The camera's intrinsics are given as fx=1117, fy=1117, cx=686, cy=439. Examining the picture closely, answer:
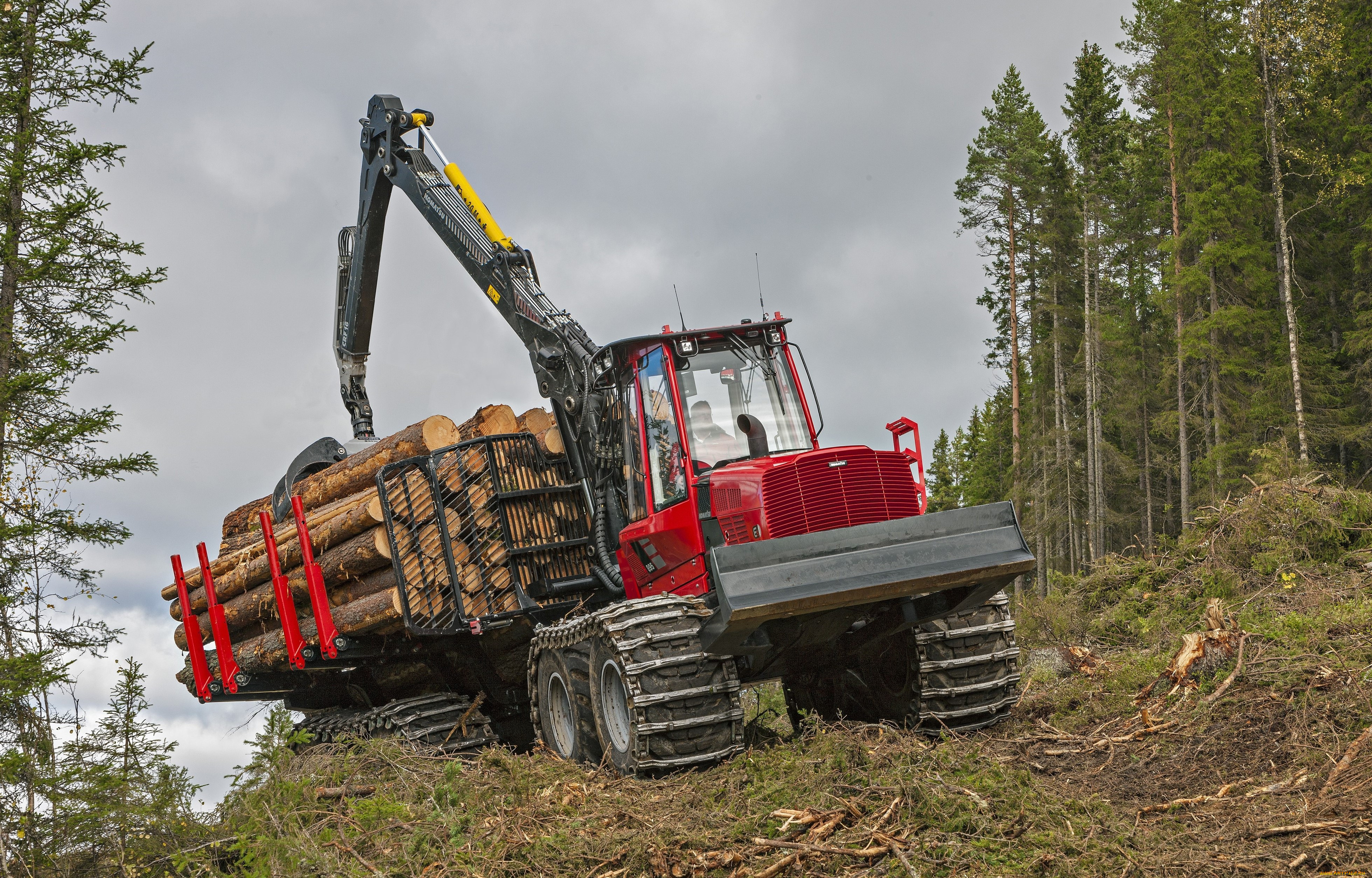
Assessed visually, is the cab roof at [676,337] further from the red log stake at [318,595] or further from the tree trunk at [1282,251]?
the tree trunk at [1282,251]

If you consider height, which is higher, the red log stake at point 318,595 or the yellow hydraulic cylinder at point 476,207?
the yellow hydraulic cylinder at point 476,207

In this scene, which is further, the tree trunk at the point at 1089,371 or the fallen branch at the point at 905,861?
the tree trunk at the point at 1089,371

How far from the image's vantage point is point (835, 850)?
511 centimetres

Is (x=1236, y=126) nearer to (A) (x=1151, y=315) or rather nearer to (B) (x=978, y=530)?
(A) (x=1151, y=315)

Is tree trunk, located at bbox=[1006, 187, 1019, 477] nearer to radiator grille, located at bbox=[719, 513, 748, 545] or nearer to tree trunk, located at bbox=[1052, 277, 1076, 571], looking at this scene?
tree trunk, located at bbox=[1052, 277, 1076, 571]

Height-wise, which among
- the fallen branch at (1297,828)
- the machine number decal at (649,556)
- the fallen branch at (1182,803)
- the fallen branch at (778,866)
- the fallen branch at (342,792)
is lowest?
the fallen branch at (1182,803)

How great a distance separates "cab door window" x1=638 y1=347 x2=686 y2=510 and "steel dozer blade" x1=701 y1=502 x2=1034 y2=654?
1291mm

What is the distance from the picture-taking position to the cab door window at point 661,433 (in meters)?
8.34

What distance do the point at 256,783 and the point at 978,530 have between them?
205 inches

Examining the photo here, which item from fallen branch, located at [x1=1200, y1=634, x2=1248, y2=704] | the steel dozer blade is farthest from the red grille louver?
fallen branch, located at [x1=1200, y1=634, x2=1248, y2=704]

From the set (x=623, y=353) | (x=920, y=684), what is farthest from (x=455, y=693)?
(x=920, y=684)

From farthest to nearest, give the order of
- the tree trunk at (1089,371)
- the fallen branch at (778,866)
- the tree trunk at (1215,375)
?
the tree trunk at (1089,371) < the tree trunk at (1215,375) < the fallen branch at (778,866)

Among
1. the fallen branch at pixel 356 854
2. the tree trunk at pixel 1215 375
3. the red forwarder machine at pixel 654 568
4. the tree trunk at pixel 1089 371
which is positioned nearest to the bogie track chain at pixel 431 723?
the red forwarder machine at pixel 654 568

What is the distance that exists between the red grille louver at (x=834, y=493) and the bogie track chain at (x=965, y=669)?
102 cm
